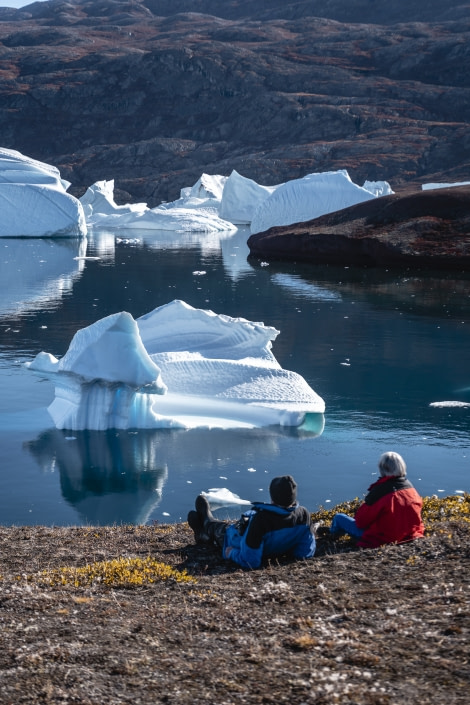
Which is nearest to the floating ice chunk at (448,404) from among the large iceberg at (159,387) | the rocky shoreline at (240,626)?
the large iceberg at (159,387)

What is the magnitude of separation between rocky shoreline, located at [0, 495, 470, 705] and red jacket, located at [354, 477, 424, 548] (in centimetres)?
15

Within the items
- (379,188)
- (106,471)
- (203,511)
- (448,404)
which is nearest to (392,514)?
(203,511)

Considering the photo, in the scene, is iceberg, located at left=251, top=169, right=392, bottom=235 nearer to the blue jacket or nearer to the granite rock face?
the granite rock face

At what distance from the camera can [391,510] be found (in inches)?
251

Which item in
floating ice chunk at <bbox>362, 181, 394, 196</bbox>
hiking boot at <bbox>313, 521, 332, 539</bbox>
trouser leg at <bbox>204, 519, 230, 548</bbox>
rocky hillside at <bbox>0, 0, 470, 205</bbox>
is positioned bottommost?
hiking boot at <bbox>313, 521, 332, 539</bbox>

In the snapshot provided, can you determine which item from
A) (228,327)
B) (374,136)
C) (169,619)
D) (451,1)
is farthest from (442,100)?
(169,619)

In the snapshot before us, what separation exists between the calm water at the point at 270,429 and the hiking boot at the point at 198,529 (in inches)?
70.8

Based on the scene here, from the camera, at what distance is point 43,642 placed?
464cm

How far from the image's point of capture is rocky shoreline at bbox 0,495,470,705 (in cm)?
406

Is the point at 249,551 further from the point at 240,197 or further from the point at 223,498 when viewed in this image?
the point at 240,197

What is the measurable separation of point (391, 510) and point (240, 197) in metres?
49.3

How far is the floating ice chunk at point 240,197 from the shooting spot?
5269 centimetres

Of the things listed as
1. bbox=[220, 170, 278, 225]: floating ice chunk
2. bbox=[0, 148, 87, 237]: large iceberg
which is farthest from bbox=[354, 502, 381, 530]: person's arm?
bbox=[220, 170, 278, 225]: floating ice chunk

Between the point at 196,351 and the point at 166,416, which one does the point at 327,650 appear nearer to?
the point at 166,416
